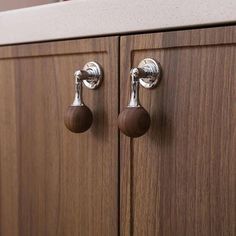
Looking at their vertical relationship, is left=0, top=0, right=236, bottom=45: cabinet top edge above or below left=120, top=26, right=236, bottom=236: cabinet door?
above

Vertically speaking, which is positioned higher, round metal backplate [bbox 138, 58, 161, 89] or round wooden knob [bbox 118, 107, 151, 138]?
round metal backplate [bbox 138, 58, 161, 89]

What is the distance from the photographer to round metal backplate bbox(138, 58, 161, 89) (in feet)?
1.25

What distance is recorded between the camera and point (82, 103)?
1.43ft

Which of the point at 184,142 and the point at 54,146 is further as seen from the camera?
the point at 54,146

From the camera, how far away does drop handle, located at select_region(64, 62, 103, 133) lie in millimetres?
423

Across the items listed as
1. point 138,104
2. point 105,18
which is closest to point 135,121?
point 138,104

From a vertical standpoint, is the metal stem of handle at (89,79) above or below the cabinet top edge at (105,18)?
below

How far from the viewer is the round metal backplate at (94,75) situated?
1.42ft

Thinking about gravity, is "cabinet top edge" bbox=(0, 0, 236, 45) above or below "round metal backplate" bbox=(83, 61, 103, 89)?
above

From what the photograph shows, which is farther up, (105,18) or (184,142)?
(105,18)

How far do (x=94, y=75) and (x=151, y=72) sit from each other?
0.25 ft

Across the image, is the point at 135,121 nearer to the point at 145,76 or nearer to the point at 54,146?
the point at 145,76

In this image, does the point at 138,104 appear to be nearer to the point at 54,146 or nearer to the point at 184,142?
the point at 184,142

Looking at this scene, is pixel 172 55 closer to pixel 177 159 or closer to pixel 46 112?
pixel 177 159
